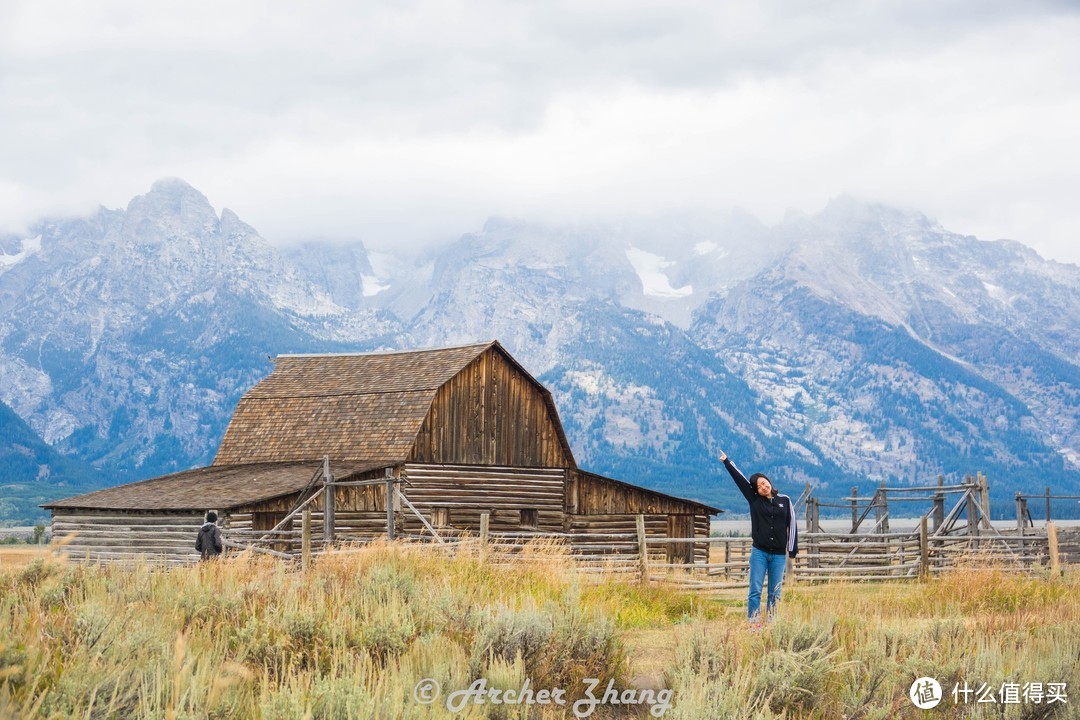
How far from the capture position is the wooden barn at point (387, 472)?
104 ft

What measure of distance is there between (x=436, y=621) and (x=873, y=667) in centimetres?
319

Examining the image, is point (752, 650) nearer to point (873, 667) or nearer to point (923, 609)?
point (873, 667)

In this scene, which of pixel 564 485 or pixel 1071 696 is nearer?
pixel 1071 696

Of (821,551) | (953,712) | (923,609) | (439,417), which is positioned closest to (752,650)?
(953,712)

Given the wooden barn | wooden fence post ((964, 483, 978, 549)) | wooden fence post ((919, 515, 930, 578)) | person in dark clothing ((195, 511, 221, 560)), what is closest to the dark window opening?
the wooden barn

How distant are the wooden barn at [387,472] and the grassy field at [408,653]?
19.7 m

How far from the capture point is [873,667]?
8.90m

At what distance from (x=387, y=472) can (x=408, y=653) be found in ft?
76.2

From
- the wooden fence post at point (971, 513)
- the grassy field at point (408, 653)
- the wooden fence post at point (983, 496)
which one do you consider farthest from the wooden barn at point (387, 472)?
the grassy field at point (408, 653)

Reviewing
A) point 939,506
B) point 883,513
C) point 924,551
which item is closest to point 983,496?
point 939,506

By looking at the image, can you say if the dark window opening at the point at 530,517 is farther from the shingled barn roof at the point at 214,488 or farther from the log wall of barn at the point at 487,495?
the shingled barn roof at the point at 214,488

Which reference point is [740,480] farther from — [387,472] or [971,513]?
[971,513]

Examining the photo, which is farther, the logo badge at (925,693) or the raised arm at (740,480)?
the raised arm at (740,480)

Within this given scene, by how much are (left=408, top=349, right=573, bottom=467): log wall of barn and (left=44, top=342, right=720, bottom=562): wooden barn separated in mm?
41
